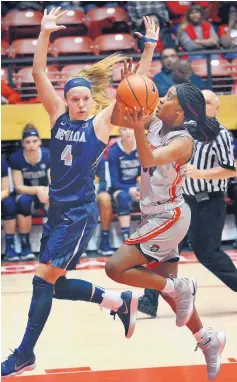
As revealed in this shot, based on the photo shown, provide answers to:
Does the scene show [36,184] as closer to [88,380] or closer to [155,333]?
[155,333]

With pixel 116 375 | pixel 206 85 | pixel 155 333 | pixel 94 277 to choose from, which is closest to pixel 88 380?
pixel 116 375

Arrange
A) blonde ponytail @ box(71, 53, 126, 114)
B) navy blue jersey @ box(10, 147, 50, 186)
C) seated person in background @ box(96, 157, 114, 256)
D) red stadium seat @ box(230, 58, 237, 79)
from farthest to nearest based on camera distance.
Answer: red stadium seat @ box(230, 58, 237, 79) → navy blue jersey @ box(10, 147, 50, 186) → seated person in background @ box(96, 157, 114, 256) → blonde ponytail @ box(71, 53, 126, 114)

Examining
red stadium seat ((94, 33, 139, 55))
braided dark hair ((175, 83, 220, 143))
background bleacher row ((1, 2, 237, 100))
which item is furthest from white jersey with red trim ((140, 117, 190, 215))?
red stadium seat ((94, 33, 139, 55))

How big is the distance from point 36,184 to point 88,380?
5214 millimetres

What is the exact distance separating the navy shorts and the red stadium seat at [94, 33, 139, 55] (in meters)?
6.62

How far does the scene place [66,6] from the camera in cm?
1220

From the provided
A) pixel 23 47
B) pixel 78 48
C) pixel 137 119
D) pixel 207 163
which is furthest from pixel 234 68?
pixel 137 119

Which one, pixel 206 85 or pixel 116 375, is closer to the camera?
pixel 116 375

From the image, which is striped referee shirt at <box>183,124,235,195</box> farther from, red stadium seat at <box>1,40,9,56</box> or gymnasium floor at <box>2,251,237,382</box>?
red stadium seat at <box>1,40,9,56</box>

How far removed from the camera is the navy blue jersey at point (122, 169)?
1026 cm

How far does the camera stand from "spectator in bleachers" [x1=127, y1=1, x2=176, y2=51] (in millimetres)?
11648

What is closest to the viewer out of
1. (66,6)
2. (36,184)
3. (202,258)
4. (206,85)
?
(202,258)

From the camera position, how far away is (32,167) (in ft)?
33.4

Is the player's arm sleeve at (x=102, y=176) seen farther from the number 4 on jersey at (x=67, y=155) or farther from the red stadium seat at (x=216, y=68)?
the number 4 on jersey at (x=67, y=155)
